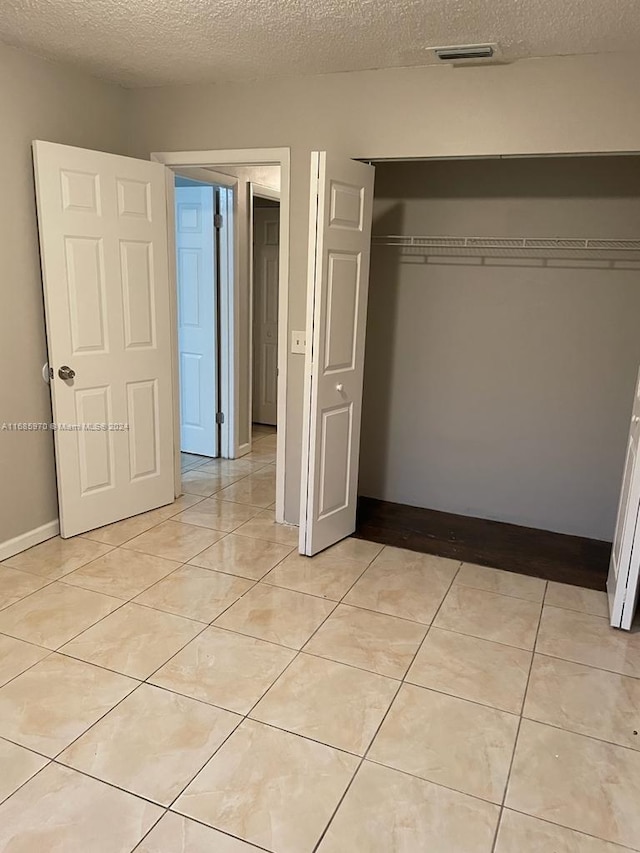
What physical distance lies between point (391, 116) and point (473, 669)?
2.67m

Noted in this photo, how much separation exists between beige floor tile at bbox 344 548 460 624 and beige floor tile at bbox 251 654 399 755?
53 centimetres

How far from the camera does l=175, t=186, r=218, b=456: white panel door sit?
4902mm

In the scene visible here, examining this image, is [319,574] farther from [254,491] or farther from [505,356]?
[505,356]

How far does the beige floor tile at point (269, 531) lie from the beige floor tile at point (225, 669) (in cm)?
101

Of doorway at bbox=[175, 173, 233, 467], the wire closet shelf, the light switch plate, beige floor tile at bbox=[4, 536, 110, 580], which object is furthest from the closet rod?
beige floor tile at bbox=[4, 536, 110, 580]

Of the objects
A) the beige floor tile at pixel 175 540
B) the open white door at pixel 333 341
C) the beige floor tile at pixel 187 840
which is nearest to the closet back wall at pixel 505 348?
the open white door at pixel 333 341

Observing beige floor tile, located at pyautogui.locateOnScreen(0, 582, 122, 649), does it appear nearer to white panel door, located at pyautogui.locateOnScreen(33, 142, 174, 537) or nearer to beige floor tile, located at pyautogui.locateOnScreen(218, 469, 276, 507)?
white panel door, located at pyautogui.locateOnScreen(33, 142, 174, 537)

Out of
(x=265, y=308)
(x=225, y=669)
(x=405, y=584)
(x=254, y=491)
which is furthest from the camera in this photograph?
(x=265, y=308)

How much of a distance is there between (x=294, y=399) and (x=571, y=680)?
6.84 feet

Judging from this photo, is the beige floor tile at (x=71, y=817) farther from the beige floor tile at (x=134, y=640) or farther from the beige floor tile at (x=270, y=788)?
the beige floor tile at (x=134, y=640)

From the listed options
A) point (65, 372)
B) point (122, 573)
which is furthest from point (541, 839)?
point (65, 372)

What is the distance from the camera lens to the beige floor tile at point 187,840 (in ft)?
5.75

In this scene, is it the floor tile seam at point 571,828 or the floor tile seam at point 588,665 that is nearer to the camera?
the floor tile seam at point 571,828

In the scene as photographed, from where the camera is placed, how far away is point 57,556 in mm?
3459
